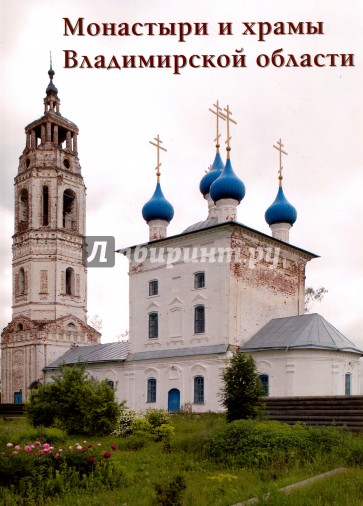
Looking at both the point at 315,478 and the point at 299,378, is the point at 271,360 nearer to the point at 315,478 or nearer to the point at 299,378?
the point at 299,378

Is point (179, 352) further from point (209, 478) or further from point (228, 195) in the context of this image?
point (209, 478)

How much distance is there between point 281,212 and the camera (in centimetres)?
2495

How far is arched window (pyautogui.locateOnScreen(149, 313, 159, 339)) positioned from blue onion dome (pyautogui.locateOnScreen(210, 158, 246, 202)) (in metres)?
5.05

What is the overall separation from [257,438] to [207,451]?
0.94 meters

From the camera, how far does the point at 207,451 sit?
1088 centimetres

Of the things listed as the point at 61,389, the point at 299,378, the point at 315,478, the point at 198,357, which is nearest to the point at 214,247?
the point at 198,357

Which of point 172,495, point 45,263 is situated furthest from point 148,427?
point 45,263

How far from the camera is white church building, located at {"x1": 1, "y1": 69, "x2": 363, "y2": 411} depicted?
20.1 m

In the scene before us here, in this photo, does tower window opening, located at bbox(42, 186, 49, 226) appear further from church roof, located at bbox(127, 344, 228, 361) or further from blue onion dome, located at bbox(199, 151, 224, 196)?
church roof, located at bbox(127, 344, 228, 361)

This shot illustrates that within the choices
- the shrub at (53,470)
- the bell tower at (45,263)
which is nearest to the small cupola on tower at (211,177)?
the bell tower at (45,263)

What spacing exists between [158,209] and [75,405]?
39.4ft

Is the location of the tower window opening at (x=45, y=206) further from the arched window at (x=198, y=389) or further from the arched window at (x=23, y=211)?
the arched window at (x=198, y=389)

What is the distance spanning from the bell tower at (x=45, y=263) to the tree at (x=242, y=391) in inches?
702

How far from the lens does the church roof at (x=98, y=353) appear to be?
2517cm
